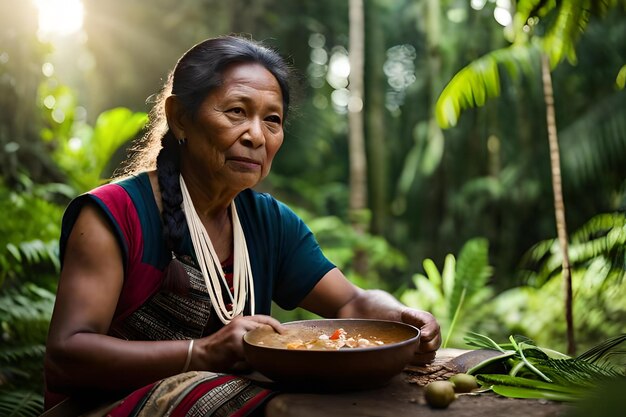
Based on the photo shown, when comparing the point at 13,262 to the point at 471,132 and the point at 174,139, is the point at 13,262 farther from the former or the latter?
the point at 471,132

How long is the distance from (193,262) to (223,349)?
0.39 metres

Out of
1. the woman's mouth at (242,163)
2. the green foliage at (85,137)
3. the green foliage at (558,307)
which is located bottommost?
the green foliage at (558,307)

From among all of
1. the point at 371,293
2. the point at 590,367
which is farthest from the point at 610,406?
the point at 371,293

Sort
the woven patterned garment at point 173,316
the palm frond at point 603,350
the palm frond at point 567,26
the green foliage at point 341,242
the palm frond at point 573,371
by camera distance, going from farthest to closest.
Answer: the green foliage at point 341,242 → the palm frond at point 567,26 → the woven patterned garment at point 173,316 → the palm frond at point 603,350 → the palm frond at point 573,371

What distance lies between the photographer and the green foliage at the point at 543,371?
1.28 metres

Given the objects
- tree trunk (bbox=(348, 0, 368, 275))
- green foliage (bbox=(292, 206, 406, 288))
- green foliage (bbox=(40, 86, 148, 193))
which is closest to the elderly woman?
green foliage (bbox=(40, 86, 148, 193))

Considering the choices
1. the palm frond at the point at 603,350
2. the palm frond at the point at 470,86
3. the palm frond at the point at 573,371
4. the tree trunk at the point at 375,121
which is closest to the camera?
the palm frond at the point at 573,371

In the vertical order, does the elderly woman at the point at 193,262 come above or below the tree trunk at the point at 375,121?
below

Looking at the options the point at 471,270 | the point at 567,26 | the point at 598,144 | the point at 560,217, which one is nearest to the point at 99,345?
the point at 567,26

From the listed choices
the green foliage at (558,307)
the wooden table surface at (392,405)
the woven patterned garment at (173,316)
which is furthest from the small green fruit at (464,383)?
the green foliage at (558,307)

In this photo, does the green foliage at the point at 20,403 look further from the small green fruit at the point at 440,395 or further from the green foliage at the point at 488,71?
the green foliage at the point at 488,71

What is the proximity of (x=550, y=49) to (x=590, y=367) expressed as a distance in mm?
2109

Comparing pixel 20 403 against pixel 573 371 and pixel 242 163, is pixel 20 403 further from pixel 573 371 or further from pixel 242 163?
pixel 573 371

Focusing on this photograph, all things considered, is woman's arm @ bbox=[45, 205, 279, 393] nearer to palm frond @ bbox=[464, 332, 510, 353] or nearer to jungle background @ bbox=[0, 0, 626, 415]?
palm frond @ bbox=[464, 332, 510, 353]
